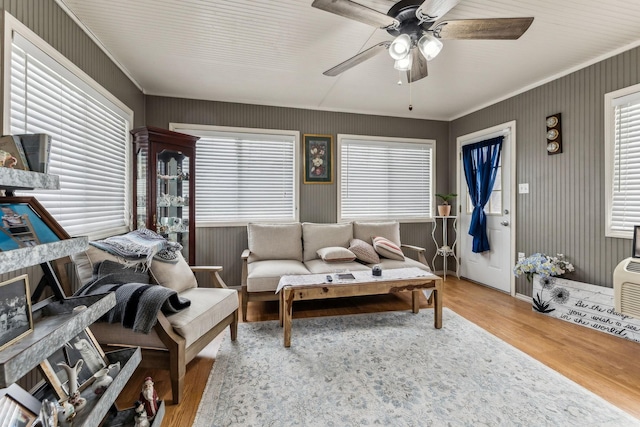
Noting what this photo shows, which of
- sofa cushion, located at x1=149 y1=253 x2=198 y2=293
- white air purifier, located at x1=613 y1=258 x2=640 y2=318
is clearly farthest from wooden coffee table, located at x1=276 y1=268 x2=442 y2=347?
white air purifier, located at x1=613 y1=258 x2=640 y2=318

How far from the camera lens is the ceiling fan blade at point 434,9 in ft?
5.09

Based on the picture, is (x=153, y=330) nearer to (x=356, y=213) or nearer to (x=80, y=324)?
(x=80, y=324)

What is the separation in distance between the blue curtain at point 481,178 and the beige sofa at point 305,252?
1.00 meters

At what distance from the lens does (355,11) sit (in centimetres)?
166

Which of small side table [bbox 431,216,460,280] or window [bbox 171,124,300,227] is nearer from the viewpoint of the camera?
window [bbox 171,124,300,227]

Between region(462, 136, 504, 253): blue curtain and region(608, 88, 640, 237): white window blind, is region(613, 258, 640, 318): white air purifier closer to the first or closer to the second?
region(608, 88, 640, 237): white window blind

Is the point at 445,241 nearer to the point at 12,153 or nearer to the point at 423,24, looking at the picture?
the point at 423,24

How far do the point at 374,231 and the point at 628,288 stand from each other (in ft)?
7.70

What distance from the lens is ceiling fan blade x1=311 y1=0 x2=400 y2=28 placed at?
157cm

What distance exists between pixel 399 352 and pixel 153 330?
5.63ft

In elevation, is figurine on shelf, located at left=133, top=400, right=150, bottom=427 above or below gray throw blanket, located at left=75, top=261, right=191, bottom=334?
below

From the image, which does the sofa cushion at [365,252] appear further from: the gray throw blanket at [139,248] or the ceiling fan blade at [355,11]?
the ceiling fan blade at [355,11]

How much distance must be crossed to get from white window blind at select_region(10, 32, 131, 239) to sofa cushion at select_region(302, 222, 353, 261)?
1980 mm

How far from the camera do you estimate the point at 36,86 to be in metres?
1.78
